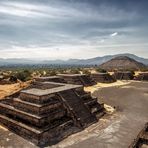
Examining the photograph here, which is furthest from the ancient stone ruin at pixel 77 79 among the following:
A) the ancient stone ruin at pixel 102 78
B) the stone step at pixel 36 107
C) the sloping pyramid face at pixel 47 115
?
the stone step at pixel 36 107

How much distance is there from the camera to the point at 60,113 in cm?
1417

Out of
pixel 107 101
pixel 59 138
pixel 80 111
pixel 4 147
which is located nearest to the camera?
pixel 4 147

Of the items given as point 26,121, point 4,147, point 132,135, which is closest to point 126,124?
point 132,135

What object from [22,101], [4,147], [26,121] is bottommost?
[4,147]

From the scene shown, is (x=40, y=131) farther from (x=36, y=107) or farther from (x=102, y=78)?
(x=102, y=78)

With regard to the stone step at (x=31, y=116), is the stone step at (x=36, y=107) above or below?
above

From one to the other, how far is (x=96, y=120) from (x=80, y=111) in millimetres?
1565

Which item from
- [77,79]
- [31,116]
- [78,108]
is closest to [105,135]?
[78,108]

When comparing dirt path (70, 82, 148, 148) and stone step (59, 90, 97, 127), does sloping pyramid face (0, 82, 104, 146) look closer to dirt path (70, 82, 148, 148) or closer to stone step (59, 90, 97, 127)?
stone step (59, 90, 97, 127)

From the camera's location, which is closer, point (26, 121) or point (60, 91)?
point (26, 121)

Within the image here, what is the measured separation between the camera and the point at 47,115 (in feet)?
43.0

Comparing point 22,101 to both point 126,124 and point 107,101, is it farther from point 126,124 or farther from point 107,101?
point 107,101

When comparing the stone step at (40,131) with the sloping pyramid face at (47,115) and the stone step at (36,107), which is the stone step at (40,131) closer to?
the sloping pyramid face at (47,115)

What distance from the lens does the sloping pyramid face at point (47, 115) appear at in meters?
12.6
